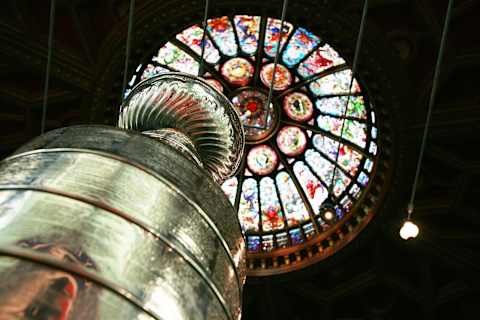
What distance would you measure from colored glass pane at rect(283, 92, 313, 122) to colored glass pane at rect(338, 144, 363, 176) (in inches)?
36.9

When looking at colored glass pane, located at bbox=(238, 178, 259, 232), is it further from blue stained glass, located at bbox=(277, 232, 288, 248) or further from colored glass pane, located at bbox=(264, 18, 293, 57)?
colored glass pane, located at bbox=(264, 18, 293, 57)

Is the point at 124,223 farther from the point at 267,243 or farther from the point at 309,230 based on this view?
the point at 267,243

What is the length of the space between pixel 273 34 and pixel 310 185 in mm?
2939

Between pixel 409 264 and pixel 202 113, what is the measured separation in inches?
472

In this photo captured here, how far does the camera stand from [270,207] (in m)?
13.2

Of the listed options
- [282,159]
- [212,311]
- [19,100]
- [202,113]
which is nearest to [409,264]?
[282,159]

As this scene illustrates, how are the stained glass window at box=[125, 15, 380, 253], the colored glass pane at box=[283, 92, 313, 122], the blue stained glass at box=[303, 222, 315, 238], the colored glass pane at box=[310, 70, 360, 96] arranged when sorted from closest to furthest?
1. the stained glass window at box=[125, 15, 380, 253]
2. the colored glass pane at box=[310, 70, 360, 96]
3. the colored glass pane at box=[283, 92, 313, 122]
4. the blue stained glass at box=[303, 222, 315, 238]

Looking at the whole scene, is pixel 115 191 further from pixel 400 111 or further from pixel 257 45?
pixel 257 45

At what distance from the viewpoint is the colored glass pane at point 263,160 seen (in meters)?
13.1

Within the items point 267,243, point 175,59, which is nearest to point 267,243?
point 267,243

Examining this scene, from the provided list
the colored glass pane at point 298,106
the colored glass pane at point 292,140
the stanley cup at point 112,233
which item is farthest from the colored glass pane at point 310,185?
the stanley cup at point 112,233

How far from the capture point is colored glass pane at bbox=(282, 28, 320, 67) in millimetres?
11562

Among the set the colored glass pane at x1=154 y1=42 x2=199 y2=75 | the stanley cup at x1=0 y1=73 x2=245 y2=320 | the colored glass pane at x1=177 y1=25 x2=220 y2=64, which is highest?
the colored glass pane at x1=177 y1=25 x2=220 y2=64

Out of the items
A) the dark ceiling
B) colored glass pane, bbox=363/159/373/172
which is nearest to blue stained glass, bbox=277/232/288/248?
the dark ceiling
